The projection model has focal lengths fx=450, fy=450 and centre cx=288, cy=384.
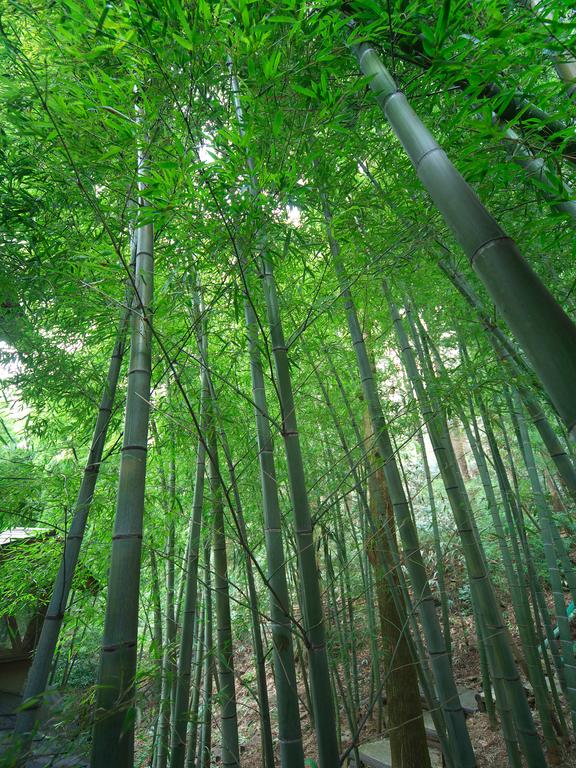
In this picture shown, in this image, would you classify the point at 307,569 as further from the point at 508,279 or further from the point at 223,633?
the point at 223,633

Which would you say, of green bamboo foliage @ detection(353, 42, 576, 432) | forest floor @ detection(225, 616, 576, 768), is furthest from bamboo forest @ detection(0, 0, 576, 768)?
forest floor @ detection(225, 616, 576, 768)

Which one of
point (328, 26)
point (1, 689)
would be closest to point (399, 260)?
point (328, 26)

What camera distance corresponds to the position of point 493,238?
110 centimetres

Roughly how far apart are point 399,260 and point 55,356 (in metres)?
1.90

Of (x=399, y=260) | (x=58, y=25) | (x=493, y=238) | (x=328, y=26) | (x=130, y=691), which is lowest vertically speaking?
(x=130, y=691)

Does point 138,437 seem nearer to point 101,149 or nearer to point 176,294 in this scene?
point 176,294

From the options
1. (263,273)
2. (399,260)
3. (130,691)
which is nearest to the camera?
(130,691)

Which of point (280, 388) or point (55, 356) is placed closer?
point (280, 388)

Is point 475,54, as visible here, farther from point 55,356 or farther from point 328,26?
point 55,356

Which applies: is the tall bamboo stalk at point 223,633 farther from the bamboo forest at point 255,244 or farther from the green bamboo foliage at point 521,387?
the green bamboo foliage at point 521,387

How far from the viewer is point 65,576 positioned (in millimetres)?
1908

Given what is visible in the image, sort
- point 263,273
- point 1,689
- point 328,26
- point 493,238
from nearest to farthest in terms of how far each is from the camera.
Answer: point 493,238, point 328,26, point 263,273, point 1,689

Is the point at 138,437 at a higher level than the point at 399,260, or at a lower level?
lower

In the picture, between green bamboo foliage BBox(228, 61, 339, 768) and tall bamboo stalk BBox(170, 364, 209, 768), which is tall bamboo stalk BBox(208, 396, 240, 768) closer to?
tall bamboo stalk BBox(170, 364, 209, 768)
